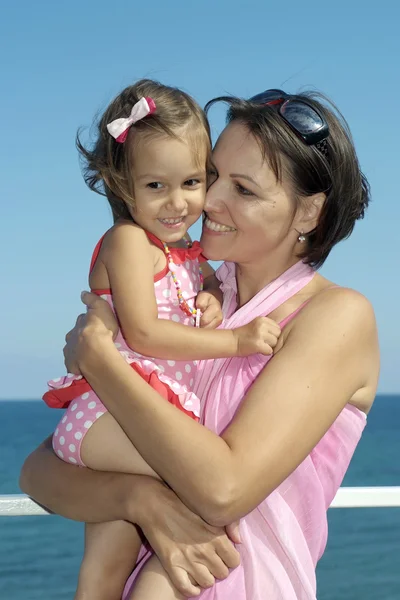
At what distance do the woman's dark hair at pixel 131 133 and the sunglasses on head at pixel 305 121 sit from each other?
0.25 metres

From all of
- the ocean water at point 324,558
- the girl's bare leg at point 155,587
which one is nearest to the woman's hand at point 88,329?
the girl's bare leg at point 155,587

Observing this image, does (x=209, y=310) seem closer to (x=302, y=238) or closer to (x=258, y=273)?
(x=258, y=273)

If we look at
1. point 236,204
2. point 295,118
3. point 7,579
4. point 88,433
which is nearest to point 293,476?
point 88,433

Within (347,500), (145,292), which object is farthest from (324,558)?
(145,292)

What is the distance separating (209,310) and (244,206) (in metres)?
0.33

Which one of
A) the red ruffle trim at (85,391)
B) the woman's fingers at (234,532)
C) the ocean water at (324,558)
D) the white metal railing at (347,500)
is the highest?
the red ruffle trim at (85,391)

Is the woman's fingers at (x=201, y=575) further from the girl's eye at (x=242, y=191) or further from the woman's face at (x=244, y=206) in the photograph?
the girl's eye at (x=242, y=191)

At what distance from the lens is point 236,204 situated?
2590 mm

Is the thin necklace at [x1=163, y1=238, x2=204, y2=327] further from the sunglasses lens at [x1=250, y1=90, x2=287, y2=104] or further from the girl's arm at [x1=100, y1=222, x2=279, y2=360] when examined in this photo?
the sunglasses lens at [x1=250, y1=90, x2=287, y2=104]

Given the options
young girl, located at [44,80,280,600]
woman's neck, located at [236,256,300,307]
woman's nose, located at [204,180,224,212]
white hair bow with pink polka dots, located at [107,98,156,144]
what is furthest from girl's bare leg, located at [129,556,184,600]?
white hair bow with pink polka dots, located at [107,98,156,144]

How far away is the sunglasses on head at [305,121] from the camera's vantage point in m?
2.50

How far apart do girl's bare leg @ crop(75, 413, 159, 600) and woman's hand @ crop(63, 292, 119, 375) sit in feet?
0.59

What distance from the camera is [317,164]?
8.41 ft

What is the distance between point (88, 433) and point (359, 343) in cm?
75
